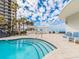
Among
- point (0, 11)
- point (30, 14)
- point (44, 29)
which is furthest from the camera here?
point (0, 11)

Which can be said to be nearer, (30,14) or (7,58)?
(7,58)

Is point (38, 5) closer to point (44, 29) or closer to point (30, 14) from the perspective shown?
point (30, 14)

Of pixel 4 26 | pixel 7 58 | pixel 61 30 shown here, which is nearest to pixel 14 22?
pixel 4 26

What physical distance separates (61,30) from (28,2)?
14.9 meters

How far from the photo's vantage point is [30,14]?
4838 cm

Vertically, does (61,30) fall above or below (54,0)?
below

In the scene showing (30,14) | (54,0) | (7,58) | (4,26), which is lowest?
(7,58)

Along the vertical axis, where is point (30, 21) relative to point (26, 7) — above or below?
below

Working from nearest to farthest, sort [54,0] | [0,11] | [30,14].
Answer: [54,0]
[30,14]
[0,11]

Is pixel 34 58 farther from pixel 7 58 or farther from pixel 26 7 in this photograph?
pixel 26 7

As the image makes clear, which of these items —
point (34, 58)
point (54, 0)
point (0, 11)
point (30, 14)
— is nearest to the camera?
point (34, 58)

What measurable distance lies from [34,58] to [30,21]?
42.0m

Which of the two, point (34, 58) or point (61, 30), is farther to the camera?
point (61, 30)

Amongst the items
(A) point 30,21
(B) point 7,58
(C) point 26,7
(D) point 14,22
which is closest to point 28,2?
(C) point 26,7
